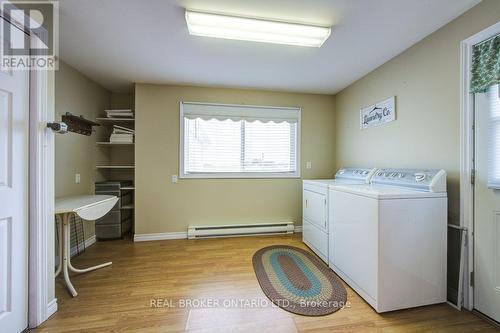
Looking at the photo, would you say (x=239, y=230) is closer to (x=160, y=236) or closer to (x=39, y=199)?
(x=160, y=236)

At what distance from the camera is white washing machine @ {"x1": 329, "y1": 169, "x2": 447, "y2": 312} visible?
1636 mm

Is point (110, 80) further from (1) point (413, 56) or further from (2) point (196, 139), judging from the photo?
(1) point (413, 56)

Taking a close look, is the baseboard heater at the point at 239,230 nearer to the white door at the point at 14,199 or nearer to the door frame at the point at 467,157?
the white door at the point at 14,199

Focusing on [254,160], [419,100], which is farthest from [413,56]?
[254,160]

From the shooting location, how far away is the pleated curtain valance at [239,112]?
326cm

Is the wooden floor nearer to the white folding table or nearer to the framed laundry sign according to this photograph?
the white folding table

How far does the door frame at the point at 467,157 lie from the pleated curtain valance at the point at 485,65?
0.12 ft

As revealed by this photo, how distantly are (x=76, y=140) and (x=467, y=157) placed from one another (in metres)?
4.11

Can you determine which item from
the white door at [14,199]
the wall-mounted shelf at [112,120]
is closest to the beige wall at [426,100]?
the white door at [14,199]

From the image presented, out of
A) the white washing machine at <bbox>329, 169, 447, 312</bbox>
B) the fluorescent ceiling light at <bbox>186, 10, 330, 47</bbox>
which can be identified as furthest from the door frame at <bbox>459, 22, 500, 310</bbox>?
the fluorescent ceiling light at <bbox>186, 10, 330, 47</bbox>

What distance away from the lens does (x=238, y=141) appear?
3414 mm

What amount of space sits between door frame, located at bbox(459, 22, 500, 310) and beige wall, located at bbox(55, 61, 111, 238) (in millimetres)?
3918

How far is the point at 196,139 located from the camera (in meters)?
3.31

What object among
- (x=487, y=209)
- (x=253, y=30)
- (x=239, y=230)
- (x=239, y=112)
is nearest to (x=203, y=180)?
(x=239, y=230)
